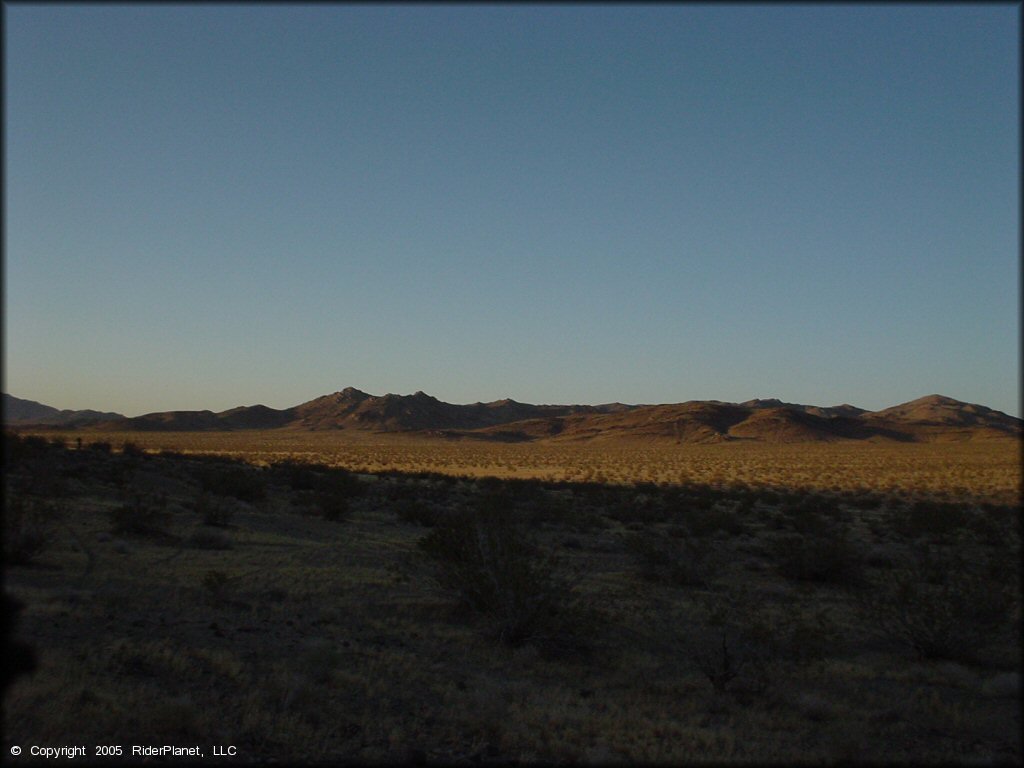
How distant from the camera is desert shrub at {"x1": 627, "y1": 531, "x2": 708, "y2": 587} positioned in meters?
16.5

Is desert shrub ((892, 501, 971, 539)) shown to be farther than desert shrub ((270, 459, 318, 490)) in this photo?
No

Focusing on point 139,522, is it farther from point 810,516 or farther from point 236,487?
point 810,516

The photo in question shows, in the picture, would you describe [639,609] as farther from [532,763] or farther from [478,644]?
[532,763]

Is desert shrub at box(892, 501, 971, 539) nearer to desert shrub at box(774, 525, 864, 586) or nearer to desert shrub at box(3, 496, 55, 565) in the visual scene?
desert shrub at box(774, 525, 864, 586)

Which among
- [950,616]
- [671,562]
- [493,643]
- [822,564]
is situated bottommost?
[493,643]

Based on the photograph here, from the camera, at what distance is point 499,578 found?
475 inches

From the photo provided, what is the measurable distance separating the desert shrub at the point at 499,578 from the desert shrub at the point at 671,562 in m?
4.21

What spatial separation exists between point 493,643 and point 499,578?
1.10 meters

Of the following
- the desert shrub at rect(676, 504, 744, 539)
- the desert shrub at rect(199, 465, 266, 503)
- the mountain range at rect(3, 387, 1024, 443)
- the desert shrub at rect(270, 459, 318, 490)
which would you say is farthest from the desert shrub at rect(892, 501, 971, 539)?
the mountain range at rect(3, 387, 1024, 443)

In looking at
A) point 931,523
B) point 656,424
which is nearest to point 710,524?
point 931,523

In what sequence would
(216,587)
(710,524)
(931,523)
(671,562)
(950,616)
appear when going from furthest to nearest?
(710,524) < (931,523) < (671,562) < (216,587) < (950,616)

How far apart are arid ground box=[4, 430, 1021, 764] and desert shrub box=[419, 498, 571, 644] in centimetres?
4

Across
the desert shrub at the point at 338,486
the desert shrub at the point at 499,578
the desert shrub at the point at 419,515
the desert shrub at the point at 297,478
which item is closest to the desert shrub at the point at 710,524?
the desert shrub at the point at 419,515

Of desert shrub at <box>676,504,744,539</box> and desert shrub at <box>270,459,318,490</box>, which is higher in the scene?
desert shrub at <box>270,459,318,490</box>
